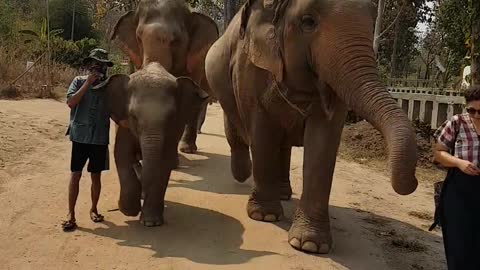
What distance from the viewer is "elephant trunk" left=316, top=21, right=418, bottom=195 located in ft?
13.6

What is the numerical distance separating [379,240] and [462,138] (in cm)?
222

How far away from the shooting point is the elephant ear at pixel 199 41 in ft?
31.9

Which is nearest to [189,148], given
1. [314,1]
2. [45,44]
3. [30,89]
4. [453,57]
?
[314,1]

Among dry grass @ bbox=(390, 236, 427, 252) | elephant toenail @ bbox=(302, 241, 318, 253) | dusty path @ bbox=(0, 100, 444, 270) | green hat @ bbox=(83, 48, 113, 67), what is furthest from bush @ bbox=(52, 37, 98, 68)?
elephant toenail @ bbox=(302, 241, 318, 253)

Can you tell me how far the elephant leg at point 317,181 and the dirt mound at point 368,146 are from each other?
676 cm

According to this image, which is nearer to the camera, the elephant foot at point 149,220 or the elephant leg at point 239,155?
the elephant foot at point 149,220

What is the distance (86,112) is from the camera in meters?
6.14

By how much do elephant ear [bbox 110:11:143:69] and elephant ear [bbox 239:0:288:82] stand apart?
4.30 m

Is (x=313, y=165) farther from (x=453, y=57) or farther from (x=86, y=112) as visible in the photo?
(x=453, y=57)

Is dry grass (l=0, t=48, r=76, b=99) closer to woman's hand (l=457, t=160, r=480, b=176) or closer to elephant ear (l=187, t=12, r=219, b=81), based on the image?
elephant ear (l=187, t=12, r=219, b=81)

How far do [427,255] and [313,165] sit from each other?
1613 millimetres

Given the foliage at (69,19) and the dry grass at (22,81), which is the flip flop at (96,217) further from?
the foliage at (69,19)

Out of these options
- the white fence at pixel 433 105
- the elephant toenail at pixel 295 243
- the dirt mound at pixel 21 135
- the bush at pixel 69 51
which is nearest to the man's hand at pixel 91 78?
the elephant toenail at pixel 295 243

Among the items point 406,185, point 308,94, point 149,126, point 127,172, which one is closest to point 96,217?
point 127,172
